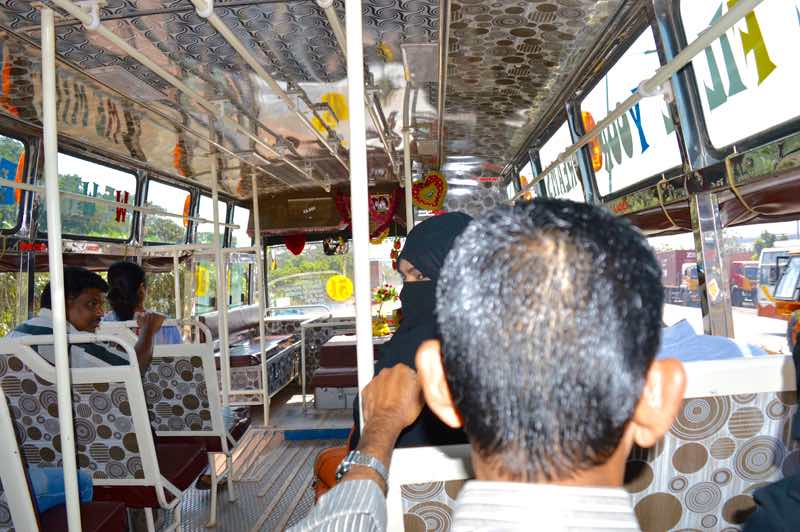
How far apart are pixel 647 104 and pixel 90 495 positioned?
11.1 ft

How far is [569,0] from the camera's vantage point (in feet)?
9.68

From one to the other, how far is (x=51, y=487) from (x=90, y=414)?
0.35m

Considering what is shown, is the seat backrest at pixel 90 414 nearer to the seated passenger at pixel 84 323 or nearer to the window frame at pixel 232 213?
the seated passenger at pixel 84 323

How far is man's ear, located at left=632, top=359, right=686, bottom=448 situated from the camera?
642mm

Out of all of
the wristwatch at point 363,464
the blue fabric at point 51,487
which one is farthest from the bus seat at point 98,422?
the wristwatch at point 363,464

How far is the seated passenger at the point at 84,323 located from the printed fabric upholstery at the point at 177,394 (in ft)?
0.59

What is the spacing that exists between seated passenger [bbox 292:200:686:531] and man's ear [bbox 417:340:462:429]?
0.06m

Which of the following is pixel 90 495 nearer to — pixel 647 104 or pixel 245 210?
pixel 647 104

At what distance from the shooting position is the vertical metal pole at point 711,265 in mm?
2869

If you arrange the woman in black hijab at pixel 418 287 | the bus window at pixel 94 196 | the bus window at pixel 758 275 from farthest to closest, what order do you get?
the bus window at pixel 94 196
the bus window at pixel 758 275
the woman in black hijab at pixel 418 287

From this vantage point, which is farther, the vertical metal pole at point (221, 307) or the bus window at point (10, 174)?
the vertical metal pole at point (221, 307)

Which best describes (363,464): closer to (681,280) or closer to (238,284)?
(681,280)

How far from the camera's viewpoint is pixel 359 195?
1.30m

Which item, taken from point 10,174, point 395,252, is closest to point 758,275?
point 10,174
